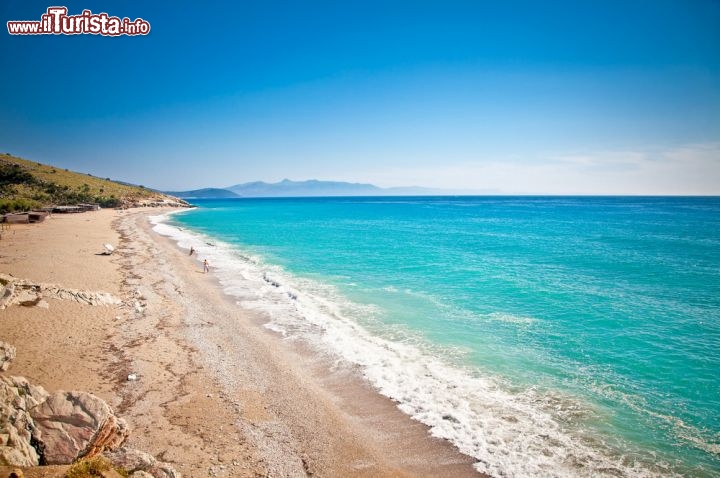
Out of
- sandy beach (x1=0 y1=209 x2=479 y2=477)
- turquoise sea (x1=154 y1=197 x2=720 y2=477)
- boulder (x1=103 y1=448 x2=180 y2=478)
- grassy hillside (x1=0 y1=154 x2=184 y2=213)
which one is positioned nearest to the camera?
boulder (x1=103 y1=448 x2=180 y2=478)

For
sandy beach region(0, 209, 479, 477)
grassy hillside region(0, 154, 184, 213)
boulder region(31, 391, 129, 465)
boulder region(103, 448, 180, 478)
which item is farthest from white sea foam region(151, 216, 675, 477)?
grassy hillside region(0, 154, 184, 213)

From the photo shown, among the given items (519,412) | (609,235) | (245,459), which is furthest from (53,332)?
(609,235)

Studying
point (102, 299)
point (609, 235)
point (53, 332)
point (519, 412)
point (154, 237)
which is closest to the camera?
point (519, 412)

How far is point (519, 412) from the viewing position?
11438 mm

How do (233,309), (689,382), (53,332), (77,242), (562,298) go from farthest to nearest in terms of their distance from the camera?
(77,242)
(562,298)
(233,309)
(53,332)
(689,382)

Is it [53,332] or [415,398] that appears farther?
[53,332]

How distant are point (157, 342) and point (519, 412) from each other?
47.7ft

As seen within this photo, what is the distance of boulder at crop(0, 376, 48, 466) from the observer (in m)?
6.04

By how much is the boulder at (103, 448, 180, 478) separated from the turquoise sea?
23.7 ft

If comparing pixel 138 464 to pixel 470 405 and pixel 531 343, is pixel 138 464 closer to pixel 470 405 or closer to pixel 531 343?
pixel 470 405

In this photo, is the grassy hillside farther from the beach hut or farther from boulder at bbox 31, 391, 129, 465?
boulder at bbox 31, 391, 129, 465

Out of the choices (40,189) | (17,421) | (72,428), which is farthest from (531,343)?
(40,189)

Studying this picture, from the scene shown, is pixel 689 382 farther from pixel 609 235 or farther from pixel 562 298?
pixel 609 235

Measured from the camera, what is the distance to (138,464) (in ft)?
22.4
